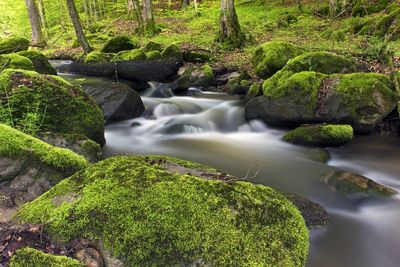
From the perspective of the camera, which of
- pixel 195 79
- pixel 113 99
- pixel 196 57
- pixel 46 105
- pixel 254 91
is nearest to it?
pixel 46 105

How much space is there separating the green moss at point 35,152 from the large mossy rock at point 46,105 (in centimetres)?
134

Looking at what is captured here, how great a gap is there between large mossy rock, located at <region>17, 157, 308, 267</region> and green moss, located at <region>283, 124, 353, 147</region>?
15.8 ft

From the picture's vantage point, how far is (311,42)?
15430 millimetres

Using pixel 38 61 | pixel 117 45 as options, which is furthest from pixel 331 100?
pixel 117 45

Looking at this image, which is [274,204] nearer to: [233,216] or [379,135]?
[233,216]

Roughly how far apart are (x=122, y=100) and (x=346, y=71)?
247 inches

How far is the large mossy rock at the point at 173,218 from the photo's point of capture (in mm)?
2820

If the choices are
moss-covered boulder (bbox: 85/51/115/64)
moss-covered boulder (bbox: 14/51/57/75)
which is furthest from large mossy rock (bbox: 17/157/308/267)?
moss-covered boulder (bbox: 85/51/115/64)

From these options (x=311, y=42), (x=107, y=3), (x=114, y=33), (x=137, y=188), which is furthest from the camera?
(x=107, y=3)

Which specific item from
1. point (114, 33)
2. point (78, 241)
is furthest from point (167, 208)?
point (114, 33)

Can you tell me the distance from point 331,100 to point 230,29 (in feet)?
27.6

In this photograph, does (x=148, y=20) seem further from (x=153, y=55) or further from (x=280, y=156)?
→ (x=280, y=156)

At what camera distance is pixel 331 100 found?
858cm

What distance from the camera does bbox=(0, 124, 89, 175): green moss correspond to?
4.09m
